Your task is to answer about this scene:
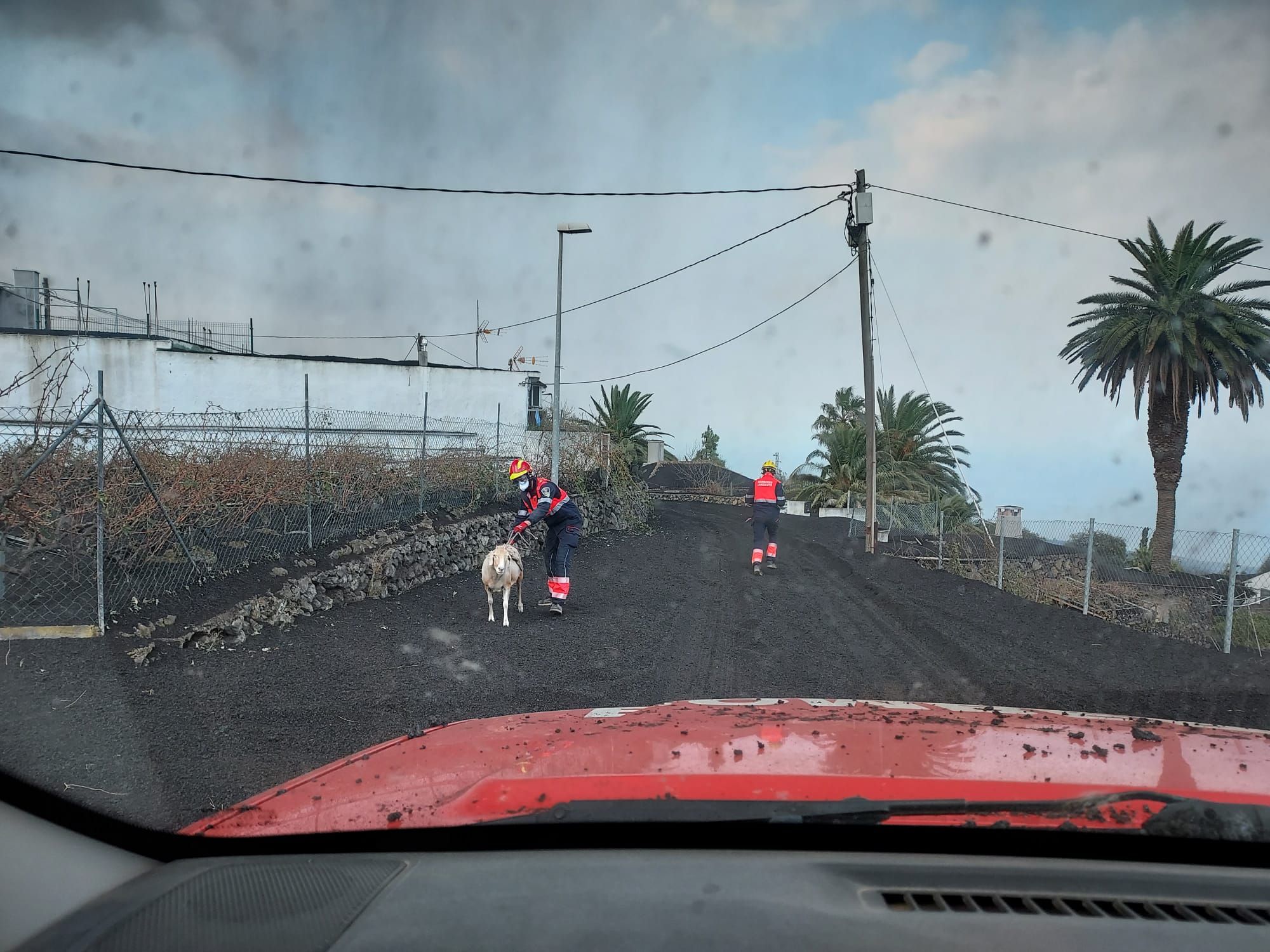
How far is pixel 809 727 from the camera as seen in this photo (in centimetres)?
325

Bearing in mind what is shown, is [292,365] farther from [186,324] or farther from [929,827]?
[929,827]

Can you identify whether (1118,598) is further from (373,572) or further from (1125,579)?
(373,572)

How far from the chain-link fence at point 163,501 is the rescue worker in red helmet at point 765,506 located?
5.45m

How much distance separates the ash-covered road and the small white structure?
3213mm

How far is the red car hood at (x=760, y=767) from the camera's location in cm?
242

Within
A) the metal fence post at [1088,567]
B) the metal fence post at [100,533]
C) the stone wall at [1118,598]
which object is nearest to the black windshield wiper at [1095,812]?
the metal fence post at [100,533]

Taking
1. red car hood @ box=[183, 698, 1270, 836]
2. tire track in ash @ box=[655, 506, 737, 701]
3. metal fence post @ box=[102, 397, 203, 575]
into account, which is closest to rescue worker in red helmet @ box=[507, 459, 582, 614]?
tire track in ash @ box=[655, 506, 737, 701]

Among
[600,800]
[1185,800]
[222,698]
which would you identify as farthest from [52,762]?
[1185,800]

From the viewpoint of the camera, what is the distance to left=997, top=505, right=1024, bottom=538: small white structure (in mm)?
16609

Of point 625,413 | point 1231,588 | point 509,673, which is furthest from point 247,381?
point 1231,588

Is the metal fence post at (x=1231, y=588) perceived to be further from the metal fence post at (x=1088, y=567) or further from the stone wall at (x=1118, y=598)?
the metal fence post at (x=1088, y=567)

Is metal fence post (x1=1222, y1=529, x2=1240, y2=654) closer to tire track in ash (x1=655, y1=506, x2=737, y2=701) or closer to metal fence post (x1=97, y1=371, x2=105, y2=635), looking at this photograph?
tire track in ash (x1=655, y1=506, x2=737, y2=701)

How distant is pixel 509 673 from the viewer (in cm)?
790

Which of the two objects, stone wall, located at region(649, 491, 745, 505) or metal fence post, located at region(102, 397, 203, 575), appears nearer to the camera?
metal fence post, located at region(102, 397, 203, 575)
